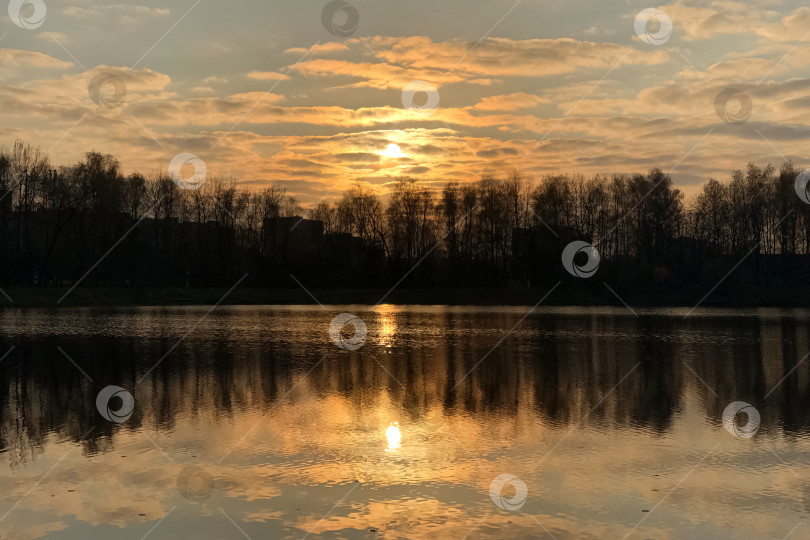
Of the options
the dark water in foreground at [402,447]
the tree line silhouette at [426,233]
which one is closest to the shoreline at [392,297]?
the tree line silhouette at [426,233]

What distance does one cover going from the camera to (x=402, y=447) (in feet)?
48.4

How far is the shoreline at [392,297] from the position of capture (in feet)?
271

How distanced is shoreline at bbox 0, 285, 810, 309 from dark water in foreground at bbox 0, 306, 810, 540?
2173 inches

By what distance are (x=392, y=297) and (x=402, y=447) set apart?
273ft

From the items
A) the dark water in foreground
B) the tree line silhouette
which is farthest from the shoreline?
the dark water in foreground

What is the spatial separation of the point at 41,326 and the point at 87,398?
30.7 m

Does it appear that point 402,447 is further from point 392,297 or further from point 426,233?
point 426,233

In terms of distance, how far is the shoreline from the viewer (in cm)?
8256

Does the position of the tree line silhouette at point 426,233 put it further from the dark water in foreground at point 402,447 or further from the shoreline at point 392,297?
the dark water in foreground at point 402,447

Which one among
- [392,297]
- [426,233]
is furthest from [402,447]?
[426,233]

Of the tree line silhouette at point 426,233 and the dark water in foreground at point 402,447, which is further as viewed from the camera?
the tree line silhouette at point 426,233

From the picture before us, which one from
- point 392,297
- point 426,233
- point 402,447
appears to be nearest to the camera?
point 402,447

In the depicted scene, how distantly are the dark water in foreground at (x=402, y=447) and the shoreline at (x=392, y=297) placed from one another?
5519 centimetres

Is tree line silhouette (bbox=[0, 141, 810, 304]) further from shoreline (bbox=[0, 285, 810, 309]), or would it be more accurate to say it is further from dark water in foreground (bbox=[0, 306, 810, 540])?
dark water in foreground (bbox=[0, 306, 810, 540])
